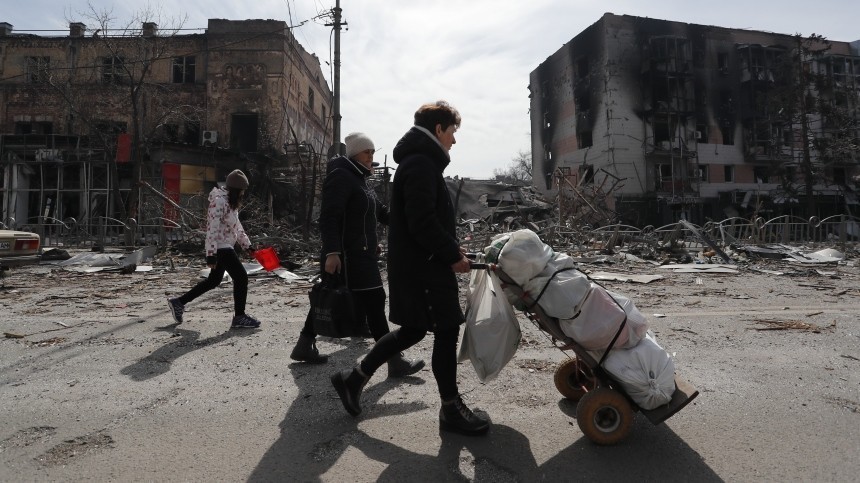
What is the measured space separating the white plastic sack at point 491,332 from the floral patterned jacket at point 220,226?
314cm

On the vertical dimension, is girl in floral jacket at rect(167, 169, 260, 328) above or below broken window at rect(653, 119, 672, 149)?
below

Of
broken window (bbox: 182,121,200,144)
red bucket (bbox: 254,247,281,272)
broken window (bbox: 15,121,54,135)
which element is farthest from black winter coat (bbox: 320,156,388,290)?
broken window (bbox: 15,121,54,135)

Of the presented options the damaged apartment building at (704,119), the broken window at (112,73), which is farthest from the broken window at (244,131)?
the damaged apartment building at (704,119)

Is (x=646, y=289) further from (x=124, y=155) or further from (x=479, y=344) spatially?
(x=124, y=155)

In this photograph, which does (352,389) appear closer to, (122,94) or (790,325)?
(790,325)

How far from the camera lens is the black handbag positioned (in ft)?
10.5

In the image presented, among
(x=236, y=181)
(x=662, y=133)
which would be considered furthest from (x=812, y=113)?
(x=236, y=181)

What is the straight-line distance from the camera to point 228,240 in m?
4.92

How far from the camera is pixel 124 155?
86.2 feet

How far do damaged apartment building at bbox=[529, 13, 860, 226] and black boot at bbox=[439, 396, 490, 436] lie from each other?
112 feet

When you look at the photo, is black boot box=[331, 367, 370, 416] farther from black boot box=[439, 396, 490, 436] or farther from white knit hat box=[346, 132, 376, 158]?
white knit hat box=[346, 132, 376, 158]

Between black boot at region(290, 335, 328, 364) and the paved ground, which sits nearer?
the paved ground

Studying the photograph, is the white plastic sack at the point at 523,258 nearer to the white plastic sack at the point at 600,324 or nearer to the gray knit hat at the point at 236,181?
the white plastic sack at the point at 600,324

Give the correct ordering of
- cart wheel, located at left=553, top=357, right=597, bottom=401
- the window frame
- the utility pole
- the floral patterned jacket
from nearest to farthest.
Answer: cart wheel, located at left=553, top=357, right=597, bottom=401, the floral patterned jacket, the utility pole, the window frame
